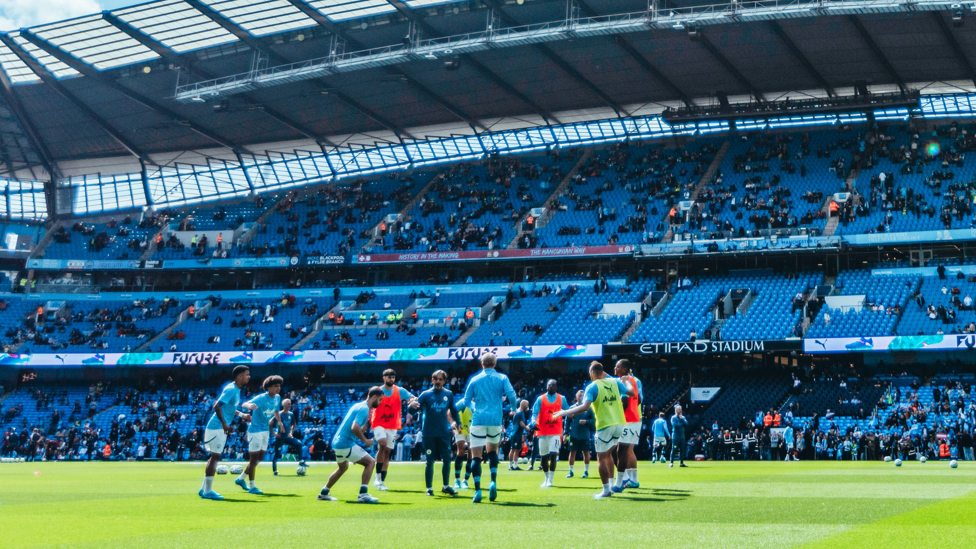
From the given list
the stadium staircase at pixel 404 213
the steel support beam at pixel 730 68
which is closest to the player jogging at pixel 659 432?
the steel support beam at pixel 730 68

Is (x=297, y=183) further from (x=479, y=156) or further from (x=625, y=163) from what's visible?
(x=625, y=163)

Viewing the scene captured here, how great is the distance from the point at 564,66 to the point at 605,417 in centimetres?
3868

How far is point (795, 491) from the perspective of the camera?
1507cm

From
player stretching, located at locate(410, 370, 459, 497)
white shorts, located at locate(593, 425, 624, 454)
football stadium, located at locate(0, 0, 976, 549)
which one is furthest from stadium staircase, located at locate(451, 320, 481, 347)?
white shorts, located at locate(593, 425, 624, 454)

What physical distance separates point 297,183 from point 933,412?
47.0 m

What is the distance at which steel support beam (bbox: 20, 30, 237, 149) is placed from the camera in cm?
4725

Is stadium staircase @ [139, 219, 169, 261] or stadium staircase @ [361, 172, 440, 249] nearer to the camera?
stadium staircase @ [361, 172, 440, 249]

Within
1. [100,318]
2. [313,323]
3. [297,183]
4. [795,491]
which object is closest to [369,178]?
[297,183]

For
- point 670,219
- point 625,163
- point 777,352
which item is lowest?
point 777,352

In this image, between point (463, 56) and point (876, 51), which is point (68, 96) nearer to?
point (463, 56)

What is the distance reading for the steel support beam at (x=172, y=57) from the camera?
4469cm

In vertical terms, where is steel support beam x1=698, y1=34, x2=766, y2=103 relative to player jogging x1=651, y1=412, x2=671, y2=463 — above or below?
above

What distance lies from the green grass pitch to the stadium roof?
28.7m

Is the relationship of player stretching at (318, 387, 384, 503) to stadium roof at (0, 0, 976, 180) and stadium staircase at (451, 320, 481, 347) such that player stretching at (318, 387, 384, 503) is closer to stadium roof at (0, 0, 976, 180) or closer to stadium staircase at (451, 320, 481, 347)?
stadium roof at (0, 0, 976, 180)
